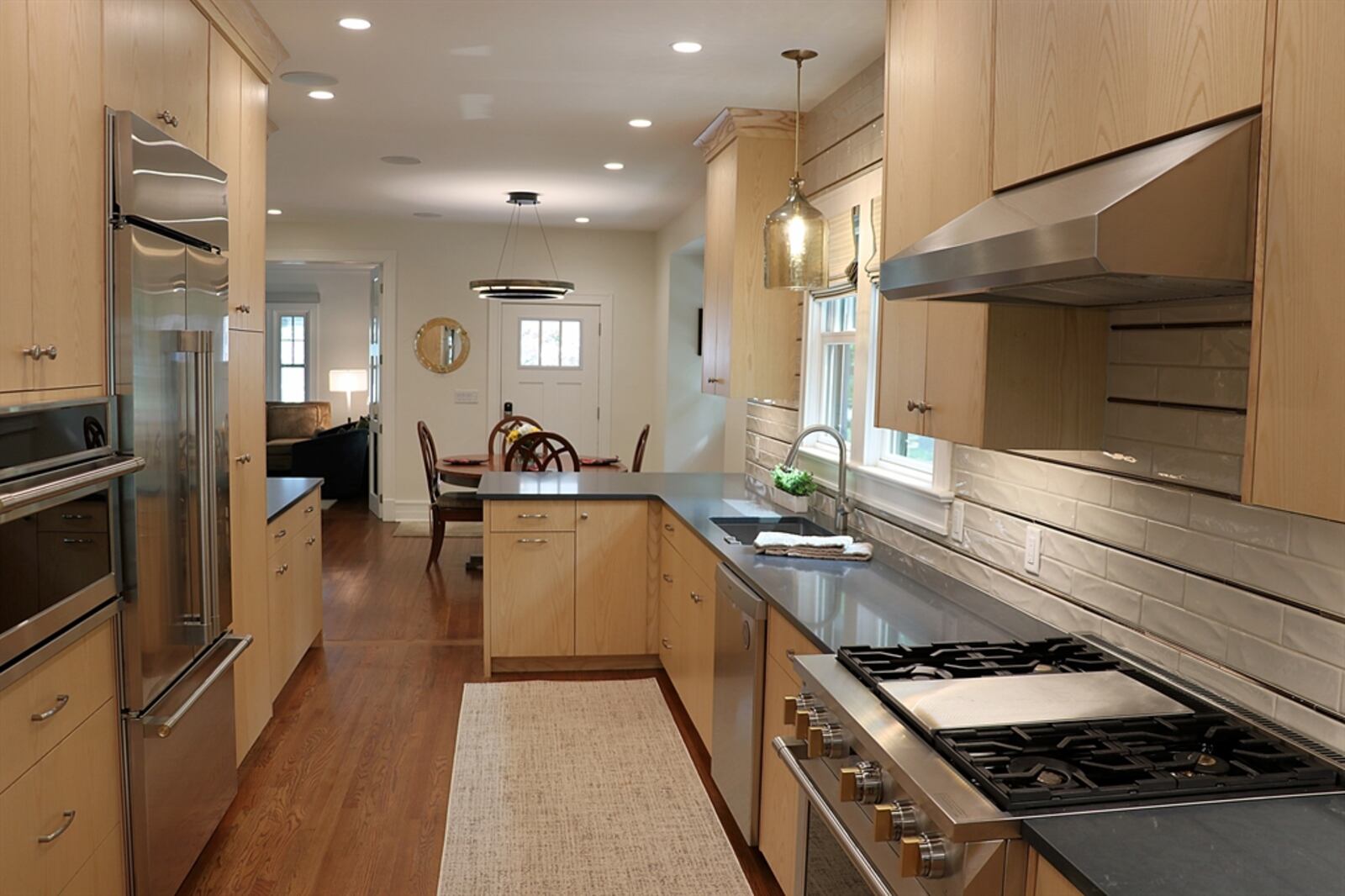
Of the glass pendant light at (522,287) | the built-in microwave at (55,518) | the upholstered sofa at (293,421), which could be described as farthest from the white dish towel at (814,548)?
the upholstered sofa at (293,421)

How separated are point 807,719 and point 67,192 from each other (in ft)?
6.06

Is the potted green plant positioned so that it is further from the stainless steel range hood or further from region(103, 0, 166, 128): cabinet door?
region(103, 0, 166, 128): cabinet door

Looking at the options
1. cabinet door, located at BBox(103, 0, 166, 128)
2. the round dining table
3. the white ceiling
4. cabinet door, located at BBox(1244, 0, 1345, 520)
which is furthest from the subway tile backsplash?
the round dining table

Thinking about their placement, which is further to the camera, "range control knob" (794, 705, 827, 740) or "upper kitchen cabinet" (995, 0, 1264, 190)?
"range control knob" (794, 705, 827, 740)

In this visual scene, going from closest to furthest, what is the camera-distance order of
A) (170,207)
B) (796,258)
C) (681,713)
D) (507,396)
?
(170,207) < (796,258) < (681,713) < (507,396)

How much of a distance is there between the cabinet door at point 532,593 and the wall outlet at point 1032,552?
2502 millimetres

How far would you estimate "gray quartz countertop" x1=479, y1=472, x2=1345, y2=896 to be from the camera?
1.23m

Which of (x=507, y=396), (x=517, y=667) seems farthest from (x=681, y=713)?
(x=507, y=396)

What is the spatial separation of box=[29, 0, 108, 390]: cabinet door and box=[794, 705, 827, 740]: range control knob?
63.9 inches

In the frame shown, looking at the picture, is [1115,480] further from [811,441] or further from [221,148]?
[221,148]

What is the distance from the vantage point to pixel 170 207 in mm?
2607

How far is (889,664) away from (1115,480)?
62cm

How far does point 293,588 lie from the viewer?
4.37 metres

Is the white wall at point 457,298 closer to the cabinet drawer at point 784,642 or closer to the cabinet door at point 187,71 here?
the cabinet door at point 187,71
